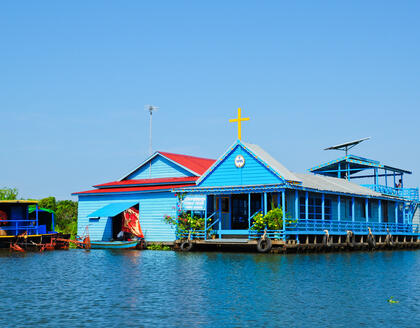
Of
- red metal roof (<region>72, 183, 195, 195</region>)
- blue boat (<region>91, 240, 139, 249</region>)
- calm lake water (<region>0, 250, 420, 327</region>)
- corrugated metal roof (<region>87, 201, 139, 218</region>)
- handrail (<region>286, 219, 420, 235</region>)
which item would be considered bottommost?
calm lake water (<region>0, 250, 420, 327</region>)

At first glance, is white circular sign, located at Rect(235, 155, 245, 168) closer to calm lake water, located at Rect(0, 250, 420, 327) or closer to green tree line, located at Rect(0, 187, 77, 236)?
calm lake water, located at Rect(0, 250, 420, 327)

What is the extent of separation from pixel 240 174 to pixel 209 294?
67.9 feet

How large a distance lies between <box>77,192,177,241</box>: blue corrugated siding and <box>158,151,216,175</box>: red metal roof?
436cm

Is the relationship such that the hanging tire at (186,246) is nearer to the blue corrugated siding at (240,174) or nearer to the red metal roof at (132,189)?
the blue corrugated siding at (240,174)

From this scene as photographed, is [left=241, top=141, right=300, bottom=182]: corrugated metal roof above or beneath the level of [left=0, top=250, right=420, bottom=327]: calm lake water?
above

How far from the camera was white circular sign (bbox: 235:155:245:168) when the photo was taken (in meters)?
39.4

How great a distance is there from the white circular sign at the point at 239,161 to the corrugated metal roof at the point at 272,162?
959 millimetres

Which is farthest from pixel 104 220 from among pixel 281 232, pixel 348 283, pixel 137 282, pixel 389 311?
pixel 389 311

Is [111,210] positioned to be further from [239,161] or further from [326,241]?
[326,241]

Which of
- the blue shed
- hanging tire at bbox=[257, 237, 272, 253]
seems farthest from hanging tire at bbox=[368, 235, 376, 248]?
the blue shed

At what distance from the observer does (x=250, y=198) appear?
42656mm

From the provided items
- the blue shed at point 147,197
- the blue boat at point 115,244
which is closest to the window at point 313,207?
the blue shed at point 147,197

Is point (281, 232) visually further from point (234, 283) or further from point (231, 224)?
point (234, 283)

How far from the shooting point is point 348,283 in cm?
2231
